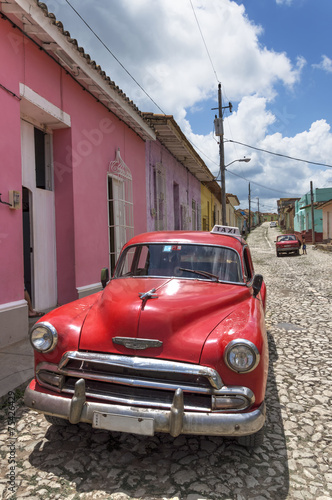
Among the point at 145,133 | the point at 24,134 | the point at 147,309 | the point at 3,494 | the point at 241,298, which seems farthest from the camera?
the point at 145,133

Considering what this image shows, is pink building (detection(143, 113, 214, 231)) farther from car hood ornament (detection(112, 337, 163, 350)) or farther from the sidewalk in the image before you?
car hood ornament (detection(112, 337, 163, 350))

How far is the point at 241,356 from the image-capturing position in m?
2.15

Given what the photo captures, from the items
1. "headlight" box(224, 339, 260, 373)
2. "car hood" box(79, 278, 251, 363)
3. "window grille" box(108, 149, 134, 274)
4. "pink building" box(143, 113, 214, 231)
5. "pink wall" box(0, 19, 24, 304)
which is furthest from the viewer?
"pink building" box(143, 113, 214, 231)

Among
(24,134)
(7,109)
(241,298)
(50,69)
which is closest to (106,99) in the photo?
(50,69)

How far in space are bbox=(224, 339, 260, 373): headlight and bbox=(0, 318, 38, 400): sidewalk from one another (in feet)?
7.45

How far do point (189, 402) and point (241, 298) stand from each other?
1.05m

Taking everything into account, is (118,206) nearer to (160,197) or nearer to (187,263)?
(160,197)

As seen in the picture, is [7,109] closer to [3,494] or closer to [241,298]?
[241,298]

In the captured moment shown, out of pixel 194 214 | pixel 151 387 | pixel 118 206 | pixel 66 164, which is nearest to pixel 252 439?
pixel 151 387

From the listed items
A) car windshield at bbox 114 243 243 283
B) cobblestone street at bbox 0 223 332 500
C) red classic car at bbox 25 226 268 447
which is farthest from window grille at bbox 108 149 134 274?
red classic car at bbox 25 226 268 447

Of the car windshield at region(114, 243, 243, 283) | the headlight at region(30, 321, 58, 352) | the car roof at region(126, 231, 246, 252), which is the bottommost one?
the headlight at region(30, 321, 58, 352)

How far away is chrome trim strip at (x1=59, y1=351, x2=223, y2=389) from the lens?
6.92 ft

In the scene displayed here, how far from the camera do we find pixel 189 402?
2.13 m

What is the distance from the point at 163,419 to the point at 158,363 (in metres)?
0.32
